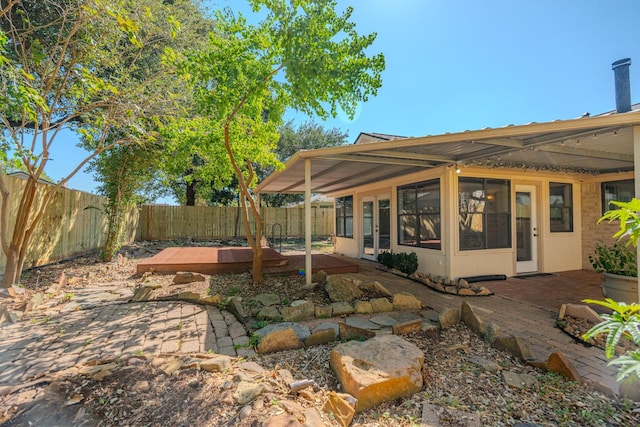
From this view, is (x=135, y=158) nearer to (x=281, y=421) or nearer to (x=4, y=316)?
(x=4, y=316)

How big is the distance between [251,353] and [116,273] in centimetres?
537

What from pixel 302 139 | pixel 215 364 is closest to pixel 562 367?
pixel 215 364

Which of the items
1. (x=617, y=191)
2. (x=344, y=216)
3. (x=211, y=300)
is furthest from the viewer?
(x=344, y=216)

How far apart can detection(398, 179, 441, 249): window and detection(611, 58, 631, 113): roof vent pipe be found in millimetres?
3274

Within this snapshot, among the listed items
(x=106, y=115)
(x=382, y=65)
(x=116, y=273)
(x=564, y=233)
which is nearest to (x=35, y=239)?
(x=116, y=273)

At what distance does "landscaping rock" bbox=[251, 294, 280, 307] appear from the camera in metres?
4.44

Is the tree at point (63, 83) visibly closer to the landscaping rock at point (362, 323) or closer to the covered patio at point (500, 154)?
the covered patio at point (500, 154)

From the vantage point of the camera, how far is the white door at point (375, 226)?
8.03 meters

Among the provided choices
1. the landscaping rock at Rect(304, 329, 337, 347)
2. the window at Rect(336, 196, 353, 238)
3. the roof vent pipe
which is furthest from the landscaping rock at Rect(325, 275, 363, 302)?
the roof vent pipe

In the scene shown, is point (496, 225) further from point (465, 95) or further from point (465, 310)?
point (465, 95)

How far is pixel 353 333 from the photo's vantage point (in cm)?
340

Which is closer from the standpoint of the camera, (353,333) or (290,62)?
(353,333)

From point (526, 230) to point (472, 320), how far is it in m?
4.32

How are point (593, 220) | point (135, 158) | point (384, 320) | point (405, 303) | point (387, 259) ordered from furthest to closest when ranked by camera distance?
point (135, 158), point (387, 259), point (593, 220), point (405, 303), point (384, 320)
